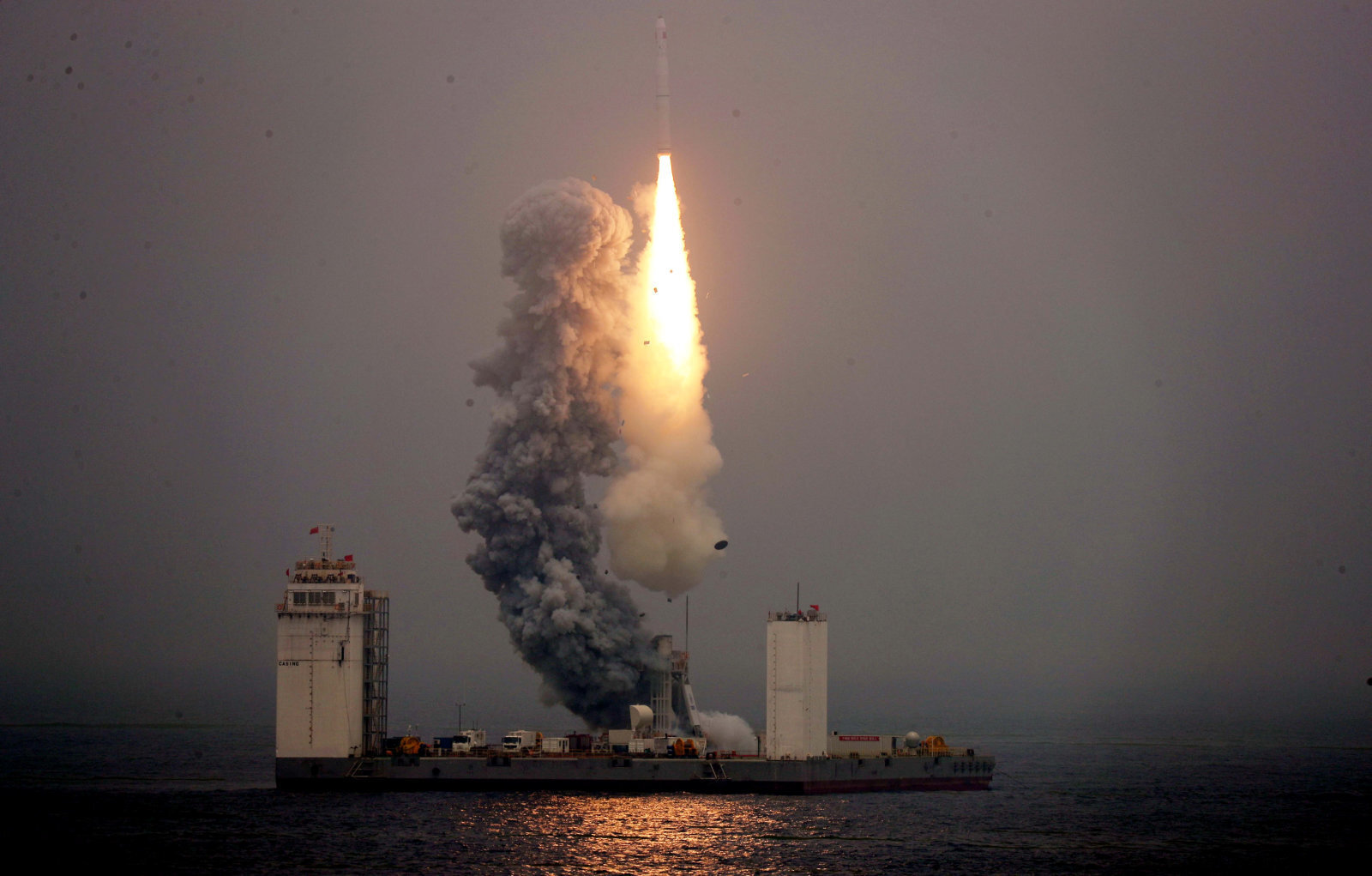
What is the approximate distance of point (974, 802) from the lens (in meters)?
97.8

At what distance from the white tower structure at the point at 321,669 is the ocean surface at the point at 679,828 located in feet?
9.91

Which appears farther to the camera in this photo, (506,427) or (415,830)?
(506,427)

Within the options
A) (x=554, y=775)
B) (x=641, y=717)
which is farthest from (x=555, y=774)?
(x=641, y=717)

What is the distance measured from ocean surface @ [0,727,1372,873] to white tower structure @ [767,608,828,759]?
3416mm

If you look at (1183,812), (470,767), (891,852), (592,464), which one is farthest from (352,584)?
(1183,812)

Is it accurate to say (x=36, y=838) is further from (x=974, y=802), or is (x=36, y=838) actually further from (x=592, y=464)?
(x=974, y=802)

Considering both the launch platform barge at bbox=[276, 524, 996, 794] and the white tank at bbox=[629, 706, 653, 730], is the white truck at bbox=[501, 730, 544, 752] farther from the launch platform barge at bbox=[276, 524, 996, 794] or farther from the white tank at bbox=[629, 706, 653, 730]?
the white tank at bbox=[629, 706, 653, 730]

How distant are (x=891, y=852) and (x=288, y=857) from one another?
88.2 feet

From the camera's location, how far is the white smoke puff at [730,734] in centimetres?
10244

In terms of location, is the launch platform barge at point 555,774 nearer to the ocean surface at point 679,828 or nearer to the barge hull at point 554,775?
the barge hull at point 554,775

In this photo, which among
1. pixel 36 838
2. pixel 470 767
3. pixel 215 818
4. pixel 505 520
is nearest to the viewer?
pixel 36 838

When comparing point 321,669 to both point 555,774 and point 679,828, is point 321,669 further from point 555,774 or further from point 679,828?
point 679,828

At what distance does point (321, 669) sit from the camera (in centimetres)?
9256

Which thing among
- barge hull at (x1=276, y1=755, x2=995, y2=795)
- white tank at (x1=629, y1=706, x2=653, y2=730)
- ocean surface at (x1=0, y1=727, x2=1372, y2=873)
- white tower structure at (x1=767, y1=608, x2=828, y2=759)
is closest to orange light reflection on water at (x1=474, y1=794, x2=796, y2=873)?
ocean surface at (x1=0, y1=727, x2=1372, y2=873)
